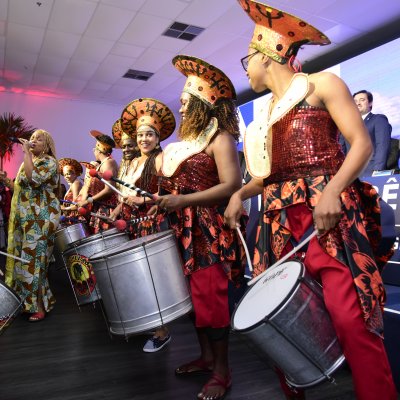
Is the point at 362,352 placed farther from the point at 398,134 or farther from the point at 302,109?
the point at 398,134

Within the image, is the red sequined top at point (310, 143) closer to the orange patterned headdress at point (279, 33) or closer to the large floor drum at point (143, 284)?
the orange patterned headdress at point (279, 33)

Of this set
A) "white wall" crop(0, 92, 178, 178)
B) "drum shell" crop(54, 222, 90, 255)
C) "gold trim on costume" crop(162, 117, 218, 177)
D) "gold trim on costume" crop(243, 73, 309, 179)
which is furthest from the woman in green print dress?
"white wall" crop(0, 92, 178, 178)

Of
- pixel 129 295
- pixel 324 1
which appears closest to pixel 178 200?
pixel 129 295

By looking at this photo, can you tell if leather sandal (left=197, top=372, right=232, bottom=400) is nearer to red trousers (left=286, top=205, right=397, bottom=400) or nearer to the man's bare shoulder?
red trousers (left=286, top=205, right=397, bottom=400)

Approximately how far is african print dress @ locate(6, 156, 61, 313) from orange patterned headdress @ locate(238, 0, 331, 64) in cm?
254

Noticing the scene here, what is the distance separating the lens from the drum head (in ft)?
3.55

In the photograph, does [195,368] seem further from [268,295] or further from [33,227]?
[33,227]

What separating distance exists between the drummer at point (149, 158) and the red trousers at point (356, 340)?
53.6 inches

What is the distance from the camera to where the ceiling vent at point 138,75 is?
8.20 meters

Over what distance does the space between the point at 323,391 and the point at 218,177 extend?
3.60ft

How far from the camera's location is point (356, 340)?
3.59 feet

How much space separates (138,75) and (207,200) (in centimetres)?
710

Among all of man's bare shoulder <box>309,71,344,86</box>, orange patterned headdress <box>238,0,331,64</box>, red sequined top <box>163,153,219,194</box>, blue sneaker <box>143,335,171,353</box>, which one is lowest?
blue sneaker <box>143,335,171,353</box>

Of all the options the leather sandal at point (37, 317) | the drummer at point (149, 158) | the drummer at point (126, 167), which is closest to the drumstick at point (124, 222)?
the drummer at point (149, 158)
